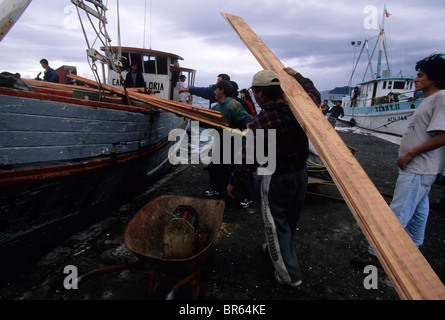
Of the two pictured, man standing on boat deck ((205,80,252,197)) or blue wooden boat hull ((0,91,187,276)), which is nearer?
blue wooden boat hull ((0,91,187,276))

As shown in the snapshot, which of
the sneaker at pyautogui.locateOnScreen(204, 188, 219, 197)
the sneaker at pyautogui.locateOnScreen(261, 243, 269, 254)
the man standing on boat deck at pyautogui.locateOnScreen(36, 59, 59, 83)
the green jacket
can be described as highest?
the man standing on boat deck at pyautogui.locateOnScreen(36, 59, 59, 83)

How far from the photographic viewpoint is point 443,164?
2586 mm

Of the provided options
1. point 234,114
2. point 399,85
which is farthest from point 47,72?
point 399,85

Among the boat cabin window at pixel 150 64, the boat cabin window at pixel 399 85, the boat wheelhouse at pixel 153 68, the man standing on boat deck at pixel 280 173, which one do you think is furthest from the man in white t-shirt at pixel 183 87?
the boat cabin window at pixel 399 85

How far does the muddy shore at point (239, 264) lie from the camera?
2592mm

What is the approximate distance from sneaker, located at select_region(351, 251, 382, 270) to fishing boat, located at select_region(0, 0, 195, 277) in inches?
154

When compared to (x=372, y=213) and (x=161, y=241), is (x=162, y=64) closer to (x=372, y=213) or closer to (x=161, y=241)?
(x=161, y=241)

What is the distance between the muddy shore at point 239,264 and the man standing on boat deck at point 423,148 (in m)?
1.03

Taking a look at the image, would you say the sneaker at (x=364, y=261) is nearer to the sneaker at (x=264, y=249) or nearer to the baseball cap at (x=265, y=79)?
the sneaker at (x=264, y=249)

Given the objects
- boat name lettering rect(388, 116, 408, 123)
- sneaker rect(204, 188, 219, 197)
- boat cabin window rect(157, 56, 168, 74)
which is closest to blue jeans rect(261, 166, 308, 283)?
sneaker rect(204, 188, 219, 197)

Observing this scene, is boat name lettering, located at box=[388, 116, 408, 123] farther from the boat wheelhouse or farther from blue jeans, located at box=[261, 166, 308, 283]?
blue jeans, located at box=[261, 166, 308, 283]

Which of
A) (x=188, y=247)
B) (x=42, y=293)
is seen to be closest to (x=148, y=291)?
(x=188, y=247)

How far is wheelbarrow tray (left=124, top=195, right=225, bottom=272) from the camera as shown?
2.16 m
